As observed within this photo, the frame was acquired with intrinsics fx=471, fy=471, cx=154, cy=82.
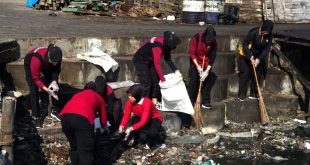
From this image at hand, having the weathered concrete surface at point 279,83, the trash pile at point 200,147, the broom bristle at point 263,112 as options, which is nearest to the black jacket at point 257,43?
the broom bristle at point 263,112

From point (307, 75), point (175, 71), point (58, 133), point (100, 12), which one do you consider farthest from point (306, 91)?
point (100, 12)

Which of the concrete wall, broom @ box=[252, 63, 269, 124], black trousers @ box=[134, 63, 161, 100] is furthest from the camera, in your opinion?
broom @ box=[252, 63, 269, 124]

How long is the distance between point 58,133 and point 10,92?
140 cm

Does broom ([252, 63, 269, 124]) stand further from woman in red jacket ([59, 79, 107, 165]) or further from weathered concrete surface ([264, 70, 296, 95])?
woman in red jacket ([59, 79, 107, 165])

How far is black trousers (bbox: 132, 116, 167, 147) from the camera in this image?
824cm

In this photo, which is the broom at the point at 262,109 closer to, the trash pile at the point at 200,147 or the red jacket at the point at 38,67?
the trash pile at the point at 200,147

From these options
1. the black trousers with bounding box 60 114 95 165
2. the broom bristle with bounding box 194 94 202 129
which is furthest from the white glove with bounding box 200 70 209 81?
the black trousers with bounding box 60 114 95 165

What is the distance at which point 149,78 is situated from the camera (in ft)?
30.3

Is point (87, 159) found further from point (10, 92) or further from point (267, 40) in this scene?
point (267, 40)

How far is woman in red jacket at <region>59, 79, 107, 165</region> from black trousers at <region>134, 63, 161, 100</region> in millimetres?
2192

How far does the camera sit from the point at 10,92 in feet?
29.3

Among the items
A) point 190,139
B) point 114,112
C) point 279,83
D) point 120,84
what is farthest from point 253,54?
point 114,112

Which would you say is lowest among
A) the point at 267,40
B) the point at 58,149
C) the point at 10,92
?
the point at 58,149

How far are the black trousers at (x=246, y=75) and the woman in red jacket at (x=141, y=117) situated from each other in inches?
120
